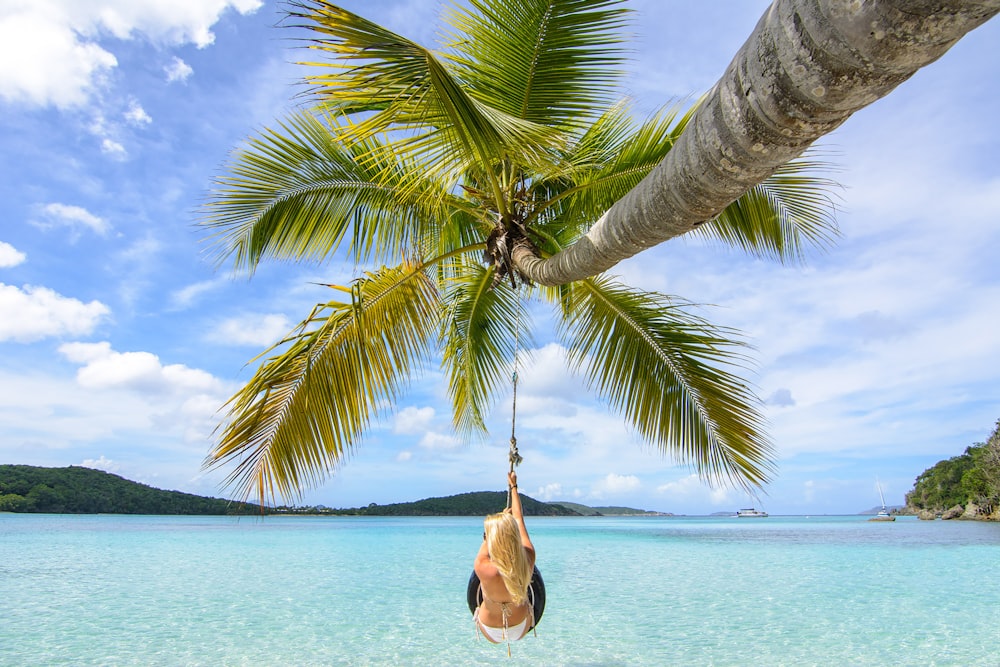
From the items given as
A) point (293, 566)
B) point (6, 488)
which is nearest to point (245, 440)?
point (293, 566)

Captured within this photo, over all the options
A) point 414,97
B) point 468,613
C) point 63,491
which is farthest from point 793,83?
point 63,491

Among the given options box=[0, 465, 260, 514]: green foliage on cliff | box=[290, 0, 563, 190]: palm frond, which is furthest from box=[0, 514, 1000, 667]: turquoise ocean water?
box=[0, 465, 260, 514]: green foliage on cliff

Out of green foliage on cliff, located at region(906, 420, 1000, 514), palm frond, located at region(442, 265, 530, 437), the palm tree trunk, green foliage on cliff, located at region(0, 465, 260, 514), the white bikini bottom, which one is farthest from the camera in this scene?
green foliage on cliff, located at region(0, 465, 260, 514)

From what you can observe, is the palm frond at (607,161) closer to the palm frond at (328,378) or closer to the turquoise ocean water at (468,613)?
the palm frond at (328,378)

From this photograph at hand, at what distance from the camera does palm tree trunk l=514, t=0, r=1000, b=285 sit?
1246 mm

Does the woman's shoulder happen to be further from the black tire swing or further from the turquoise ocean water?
the turquoise ocean water

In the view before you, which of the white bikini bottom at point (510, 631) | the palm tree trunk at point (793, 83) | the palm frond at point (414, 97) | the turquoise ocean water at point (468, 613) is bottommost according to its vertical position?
the turquoise ocean water at point (468, 613)

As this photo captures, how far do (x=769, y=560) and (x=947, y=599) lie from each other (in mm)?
7690

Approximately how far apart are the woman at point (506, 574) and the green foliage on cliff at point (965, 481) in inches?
1827

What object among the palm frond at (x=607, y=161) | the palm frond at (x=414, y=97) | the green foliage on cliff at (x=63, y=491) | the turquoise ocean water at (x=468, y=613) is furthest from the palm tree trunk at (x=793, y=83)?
the green foliage on cliff at (x=63, y=491)

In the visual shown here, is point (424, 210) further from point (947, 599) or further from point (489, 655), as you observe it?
point (947, 599)

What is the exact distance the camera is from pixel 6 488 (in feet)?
173

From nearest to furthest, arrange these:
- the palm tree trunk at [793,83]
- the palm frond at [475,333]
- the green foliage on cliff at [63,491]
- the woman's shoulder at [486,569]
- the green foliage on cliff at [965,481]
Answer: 1. the palm tree trunk at [793,83]
2. the woman's shoulder at [486,569]
3. the palm frond at [475,333]
4. the green foliage on cliff at [965,481]
5. the green foliage on cliff at [63,491]

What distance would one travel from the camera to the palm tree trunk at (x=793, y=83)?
1.25 metres
